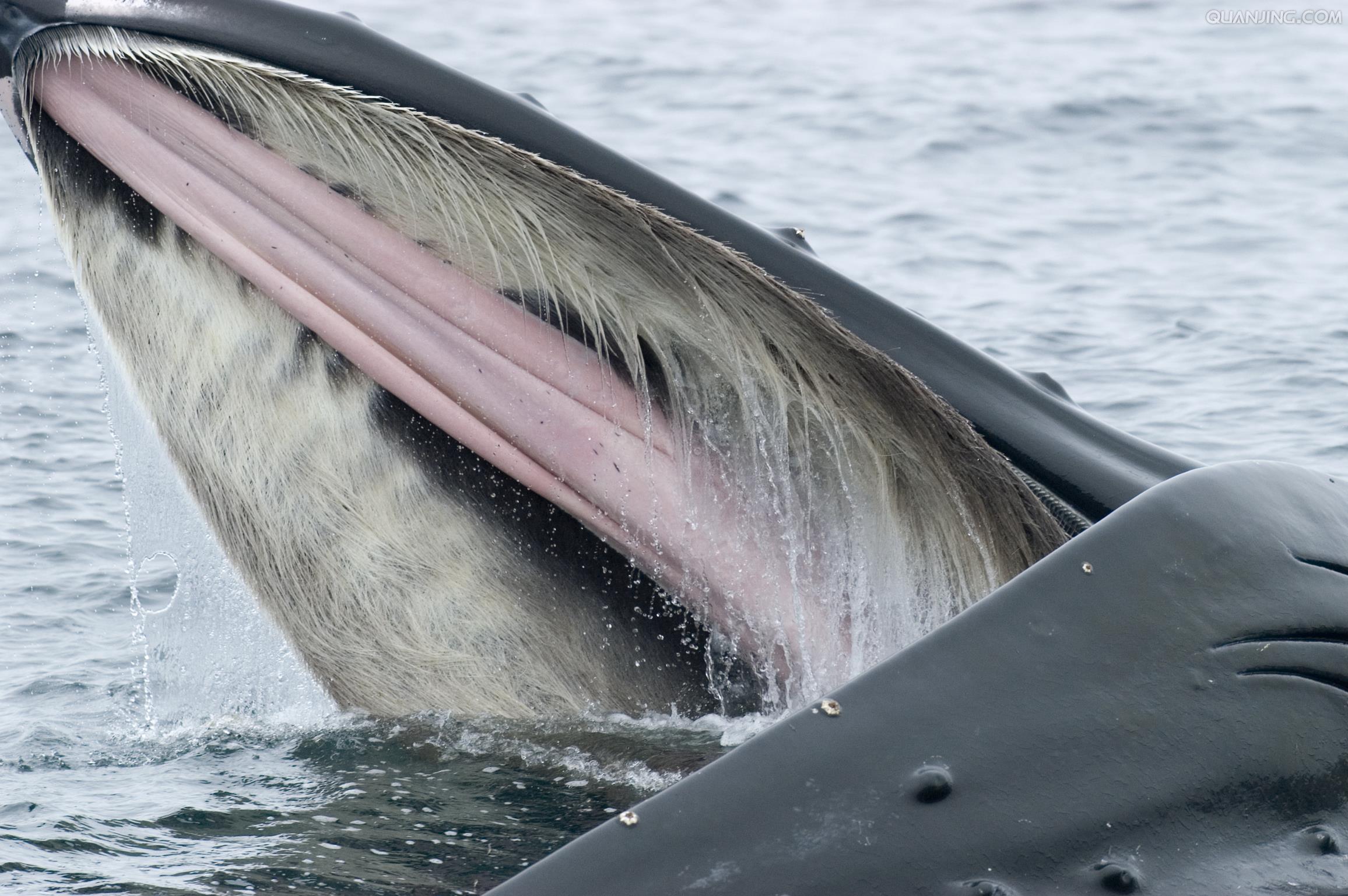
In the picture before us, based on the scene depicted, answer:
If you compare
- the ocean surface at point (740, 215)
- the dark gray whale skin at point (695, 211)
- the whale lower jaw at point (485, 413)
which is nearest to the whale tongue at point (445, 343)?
the whale lower jaw at point (485, 413)

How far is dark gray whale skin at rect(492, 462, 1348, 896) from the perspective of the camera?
132 inches

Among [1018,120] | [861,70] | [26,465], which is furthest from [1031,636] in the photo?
[861,70]

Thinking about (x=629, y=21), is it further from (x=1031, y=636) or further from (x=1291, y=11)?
(x=1031, y=636)

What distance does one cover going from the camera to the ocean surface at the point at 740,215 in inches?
206

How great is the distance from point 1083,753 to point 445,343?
218 cm

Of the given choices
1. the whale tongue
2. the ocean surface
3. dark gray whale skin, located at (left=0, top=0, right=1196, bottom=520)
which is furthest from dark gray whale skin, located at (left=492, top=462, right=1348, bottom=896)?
the ocean surface

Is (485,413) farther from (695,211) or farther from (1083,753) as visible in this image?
(1083,753)

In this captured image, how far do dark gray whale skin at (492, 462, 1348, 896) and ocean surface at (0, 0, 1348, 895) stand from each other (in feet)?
4.91

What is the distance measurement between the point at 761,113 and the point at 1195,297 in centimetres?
835

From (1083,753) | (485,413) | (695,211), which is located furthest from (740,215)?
(1083,753)

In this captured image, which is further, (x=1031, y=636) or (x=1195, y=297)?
(x=1195, y=297)

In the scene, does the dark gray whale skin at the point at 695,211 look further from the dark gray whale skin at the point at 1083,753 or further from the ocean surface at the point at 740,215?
the ocean surface at the point at 740,215

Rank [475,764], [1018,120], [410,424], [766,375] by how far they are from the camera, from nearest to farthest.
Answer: [766,375], [410,424], [475,764], [1018,120]

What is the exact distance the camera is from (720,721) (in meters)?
5.22
